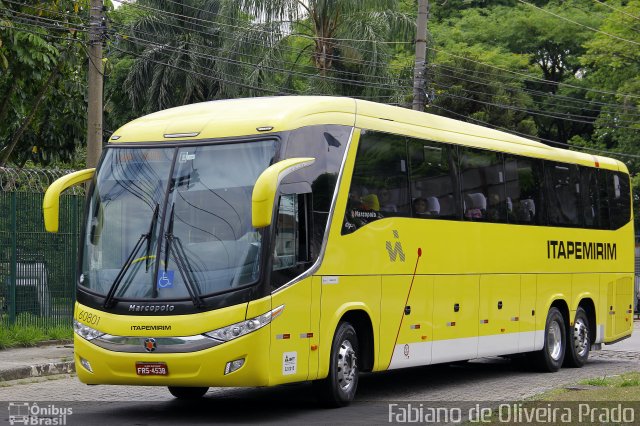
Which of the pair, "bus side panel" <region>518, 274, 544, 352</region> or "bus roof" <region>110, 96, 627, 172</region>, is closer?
"bus roof" <region>110, 96, 627, 172</region>

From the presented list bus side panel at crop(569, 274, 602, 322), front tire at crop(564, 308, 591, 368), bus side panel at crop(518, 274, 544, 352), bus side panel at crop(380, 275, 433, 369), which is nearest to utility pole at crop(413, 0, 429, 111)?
bus side panel at crop(569, 274, 602, 322)

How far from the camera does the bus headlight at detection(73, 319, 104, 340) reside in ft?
40.2

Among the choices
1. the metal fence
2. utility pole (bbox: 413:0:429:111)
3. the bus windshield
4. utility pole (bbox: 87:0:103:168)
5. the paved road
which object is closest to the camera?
the bus windshield

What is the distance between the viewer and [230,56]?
38219mm

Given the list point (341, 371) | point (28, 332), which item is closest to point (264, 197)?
point (341, 371)

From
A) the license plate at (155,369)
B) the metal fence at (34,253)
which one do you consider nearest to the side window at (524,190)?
the metal fence at (34,253)

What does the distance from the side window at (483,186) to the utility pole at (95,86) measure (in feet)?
22.8

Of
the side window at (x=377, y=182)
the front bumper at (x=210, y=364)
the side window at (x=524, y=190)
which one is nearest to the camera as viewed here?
the front bumper at (x=210, y=364)

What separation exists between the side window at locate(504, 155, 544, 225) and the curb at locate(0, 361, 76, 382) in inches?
275

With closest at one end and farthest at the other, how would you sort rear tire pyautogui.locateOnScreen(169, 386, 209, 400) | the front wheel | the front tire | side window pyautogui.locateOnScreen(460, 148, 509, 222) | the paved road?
the paved road
the front wheel
rear tire pyautogui.locateOnScreen(169, 386, 209, 400)
side window pyautogui.locateOnScreen(460, 148, 509, 222)
the front tire

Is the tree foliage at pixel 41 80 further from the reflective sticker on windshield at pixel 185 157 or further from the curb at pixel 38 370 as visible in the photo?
the reflective sticker on windshield at pixel 185 157

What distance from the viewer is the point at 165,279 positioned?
1209 cm

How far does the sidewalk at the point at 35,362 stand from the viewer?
15781 millimetres

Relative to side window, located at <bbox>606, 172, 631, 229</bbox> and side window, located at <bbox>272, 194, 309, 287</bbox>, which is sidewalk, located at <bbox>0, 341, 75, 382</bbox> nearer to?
side window, located at <bbox>272, 194, 309, 287</bbox>
